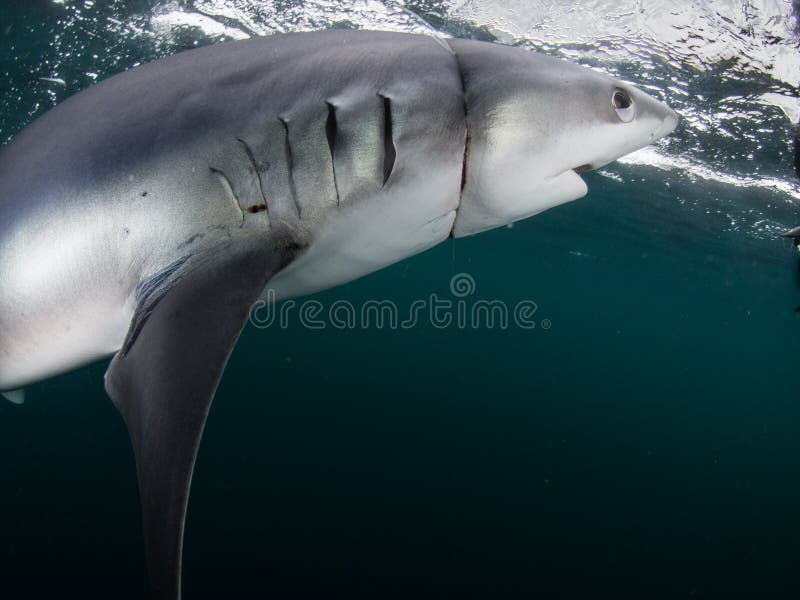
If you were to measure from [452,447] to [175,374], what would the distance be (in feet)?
55.6

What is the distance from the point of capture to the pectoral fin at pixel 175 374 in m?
1.16

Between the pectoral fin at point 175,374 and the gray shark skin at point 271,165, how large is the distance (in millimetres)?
21

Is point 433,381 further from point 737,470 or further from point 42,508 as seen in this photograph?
point 737,470

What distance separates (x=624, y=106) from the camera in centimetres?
188

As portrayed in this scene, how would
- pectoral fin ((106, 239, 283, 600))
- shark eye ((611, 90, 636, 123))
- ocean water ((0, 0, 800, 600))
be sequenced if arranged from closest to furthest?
pectoral fin ((106, 239, 283, 600)), shark eye ((611, 90, 636, 123)), ocean water ((0, 0, 800, 600))

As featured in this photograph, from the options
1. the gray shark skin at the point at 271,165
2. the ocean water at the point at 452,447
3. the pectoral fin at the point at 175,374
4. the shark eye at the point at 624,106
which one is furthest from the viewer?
the ocean water at the point at 452,447

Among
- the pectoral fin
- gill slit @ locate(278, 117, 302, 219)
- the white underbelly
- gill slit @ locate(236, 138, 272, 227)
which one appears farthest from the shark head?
the pectoral fin

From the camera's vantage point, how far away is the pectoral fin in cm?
116

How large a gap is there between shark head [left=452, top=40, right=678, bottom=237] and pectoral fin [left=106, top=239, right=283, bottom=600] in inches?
33.7

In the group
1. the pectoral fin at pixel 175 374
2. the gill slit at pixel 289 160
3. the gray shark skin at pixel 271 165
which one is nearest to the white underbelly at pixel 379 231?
the gray shark skin at pixel 271 165

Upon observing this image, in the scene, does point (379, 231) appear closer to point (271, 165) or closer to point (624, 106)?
point (271, 165)

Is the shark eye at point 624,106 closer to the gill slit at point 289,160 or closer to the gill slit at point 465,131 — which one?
the gill slit at point 465,131

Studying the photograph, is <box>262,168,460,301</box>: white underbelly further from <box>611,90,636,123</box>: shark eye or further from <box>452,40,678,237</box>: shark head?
<box>611,90,636,123</box>: shark eye

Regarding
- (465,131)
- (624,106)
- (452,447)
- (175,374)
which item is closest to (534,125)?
(465,131)
